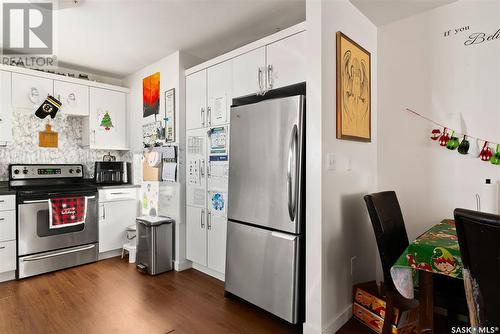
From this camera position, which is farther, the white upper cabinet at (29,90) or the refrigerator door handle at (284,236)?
the white upper cabinet at (29,90)

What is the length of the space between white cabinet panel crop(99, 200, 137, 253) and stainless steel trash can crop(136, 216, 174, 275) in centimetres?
58

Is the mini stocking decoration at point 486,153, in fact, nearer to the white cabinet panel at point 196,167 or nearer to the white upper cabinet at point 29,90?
the white cabinet panel at point 196,167

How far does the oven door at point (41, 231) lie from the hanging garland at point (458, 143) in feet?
12.3

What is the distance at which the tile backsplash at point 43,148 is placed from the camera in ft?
11.1

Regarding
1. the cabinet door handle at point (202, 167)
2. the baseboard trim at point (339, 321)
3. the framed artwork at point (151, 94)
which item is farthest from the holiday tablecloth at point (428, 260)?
the framed artwork at point (151, 94)

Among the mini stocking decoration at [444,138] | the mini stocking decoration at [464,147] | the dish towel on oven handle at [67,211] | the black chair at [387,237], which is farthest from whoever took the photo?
the dish towel on oven handle at [67,211]

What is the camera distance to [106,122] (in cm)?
393

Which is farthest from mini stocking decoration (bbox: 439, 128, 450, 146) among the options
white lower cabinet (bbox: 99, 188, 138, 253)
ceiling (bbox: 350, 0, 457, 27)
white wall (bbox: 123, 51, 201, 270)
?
white lower cabinet (bbox: 99, 188, 138, 253)

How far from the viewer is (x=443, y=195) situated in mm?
2281

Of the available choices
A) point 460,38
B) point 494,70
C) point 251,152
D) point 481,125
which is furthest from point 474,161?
point 251,152

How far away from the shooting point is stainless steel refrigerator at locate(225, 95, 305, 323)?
200 cm

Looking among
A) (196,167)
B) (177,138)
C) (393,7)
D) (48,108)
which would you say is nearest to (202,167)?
(196,167)

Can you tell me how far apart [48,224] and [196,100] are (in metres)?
2.18

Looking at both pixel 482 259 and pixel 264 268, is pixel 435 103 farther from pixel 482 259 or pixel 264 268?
pixel 264 268
